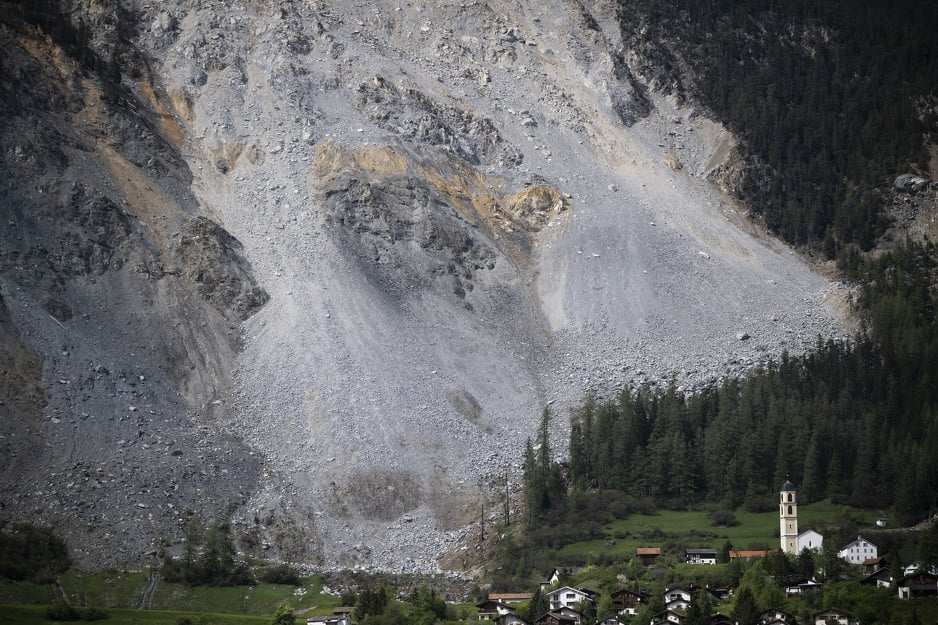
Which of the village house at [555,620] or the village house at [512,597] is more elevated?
the village house at [512,597]

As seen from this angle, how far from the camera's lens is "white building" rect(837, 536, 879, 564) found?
Result: 11138cm

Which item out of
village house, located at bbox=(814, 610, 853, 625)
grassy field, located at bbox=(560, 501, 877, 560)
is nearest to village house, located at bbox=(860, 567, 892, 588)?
village house, located at bbox=(814, 610, 853, 625)

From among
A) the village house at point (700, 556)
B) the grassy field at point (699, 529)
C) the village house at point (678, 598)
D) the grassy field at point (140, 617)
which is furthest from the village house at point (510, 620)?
the grassy field at point (699, 529)

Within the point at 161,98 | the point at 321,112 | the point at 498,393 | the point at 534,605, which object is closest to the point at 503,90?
the point at 321,112

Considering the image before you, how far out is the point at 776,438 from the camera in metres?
138

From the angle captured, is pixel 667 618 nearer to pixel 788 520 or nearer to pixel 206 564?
pixel 788 520

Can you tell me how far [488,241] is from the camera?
174 m

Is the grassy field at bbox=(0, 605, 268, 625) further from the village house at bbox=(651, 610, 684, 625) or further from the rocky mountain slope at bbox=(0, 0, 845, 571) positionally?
the village house at bbox=(651, 610, 684, 625)

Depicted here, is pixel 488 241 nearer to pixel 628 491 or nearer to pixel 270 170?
pixel 270 170

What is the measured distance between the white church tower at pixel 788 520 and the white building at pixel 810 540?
359 mm

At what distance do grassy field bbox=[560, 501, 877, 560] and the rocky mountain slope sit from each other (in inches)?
470

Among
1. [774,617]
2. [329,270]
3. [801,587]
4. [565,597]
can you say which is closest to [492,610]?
[565,597]

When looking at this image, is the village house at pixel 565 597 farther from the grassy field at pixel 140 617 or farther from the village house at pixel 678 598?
the grassy field at pixel 140 617

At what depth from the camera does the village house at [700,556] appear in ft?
387
